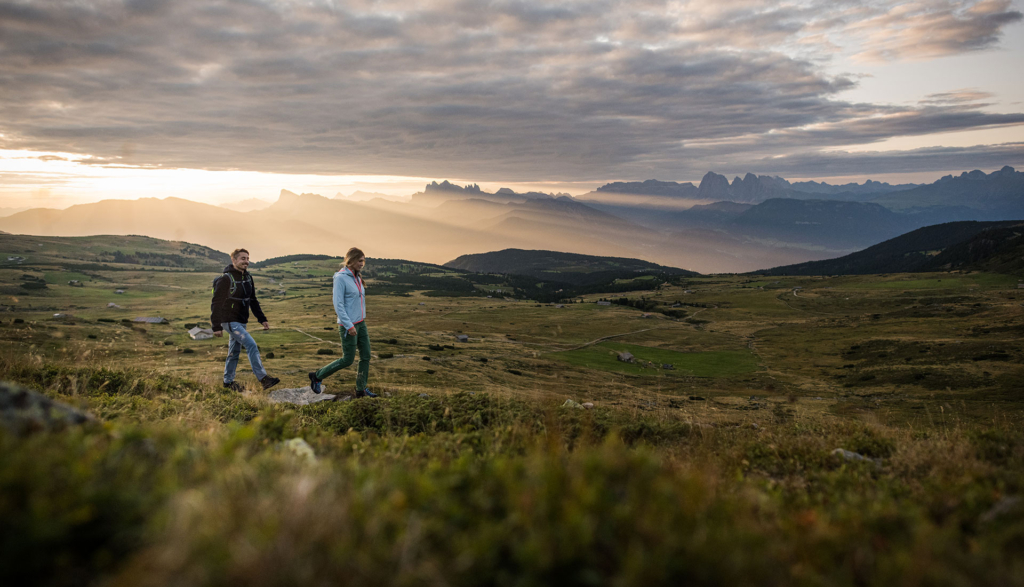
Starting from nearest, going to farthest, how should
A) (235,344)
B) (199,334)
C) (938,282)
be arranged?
(235,344) < (199,334) < (938,282)

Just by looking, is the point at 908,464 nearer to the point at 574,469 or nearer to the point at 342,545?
the point at 574,469

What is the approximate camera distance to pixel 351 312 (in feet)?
41.3

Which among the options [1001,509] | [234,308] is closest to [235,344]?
[234,308]

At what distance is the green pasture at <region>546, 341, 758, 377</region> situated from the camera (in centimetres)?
6625

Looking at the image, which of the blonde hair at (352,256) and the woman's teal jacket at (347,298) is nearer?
the woman's teal jacket at (347,298)

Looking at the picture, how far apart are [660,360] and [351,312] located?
72.9 metres

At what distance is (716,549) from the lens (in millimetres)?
2975

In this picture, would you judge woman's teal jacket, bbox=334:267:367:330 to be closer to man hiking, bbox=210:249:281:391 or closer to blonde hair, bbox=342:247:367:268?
blonde hair, bbox=342:247:367:268

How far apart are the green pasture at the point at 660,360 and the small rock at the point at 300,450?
57890 millimetres

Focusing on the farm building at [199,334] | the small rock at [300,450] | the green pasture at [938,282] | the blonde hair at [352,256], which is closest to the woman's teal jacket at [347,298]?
the blonde hair at [352,256]

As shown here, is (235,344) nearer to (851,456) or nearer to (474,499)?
(474,499)

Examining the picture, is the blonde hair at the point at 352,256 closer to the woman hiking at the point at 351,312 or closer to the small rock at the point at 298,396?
the woman hiking at the point at 351,312

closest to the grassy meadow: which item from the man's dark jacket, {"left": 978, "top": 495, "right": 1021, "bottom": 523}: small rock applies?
{"left": 978, "top": 495, "right": 1021, "bottom": 523}: small rock

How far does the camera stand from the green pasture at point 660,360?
6625 centimetres
